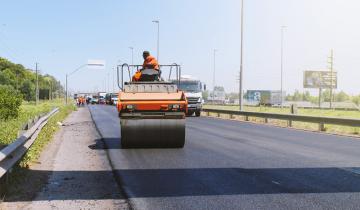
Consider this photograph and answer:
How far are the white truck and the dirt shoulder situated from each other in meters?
22.1

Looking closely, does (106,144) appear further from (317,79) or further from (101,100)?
(317,79)

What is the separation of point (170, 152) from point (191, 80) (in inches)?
925

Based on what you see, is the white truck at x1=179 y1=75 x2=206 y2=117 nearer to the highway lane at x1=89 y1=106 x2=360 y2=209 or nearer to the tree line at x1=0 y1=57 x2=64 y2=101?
the highway lane at x1=89 y1=106 x2=360 y2=209

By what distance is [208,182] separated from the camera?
7707mm

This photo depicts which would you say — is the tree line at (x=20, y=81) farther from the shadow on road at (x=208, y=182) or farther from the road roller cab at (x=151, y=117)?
the shadow on road at (x=208, y=182)

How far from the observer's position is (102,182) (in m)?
7.95

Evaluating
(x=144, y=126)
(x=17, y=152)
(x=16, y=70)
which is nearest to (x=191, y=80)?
(x=144, y=126)

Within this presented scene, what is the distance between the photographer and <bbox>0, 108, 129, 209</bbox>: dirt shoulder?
6.37 meters

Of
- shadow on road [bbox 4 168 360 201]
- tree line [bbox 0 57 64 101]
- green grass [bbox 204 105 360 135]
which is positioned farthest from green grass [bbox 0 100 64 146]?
tree line [bbox 0 57 64 101]

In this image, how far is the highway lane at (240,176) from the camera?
20.7 ft

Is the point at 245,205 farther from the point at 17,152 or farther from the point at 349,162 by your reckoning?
the point at 349,162

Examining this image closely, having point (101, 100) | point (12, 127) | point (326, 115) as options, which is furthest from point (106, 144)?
point (101, 100)

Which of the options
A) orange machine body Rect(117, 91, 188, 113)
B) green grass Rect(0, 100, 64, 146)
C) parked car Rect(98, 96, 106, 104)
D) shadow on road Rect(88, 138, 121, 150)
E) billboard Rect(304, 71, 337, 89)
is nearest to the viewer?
orange machine body Rect(117, 91, 188, 113)

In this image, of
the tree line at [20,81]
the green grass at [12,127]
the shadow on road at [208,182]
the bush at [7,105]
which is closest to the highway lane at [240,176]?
the shadow on road at [208,182]
